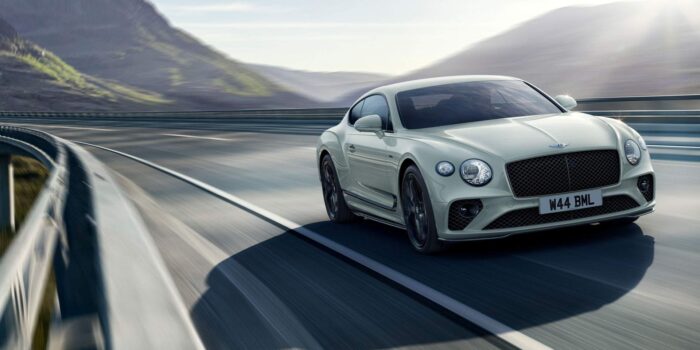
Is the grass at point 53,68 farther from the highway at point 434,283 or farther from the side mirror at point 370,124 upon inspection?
the side mirror at point 370,124

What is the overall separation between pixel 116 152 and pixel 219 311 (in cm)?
2035

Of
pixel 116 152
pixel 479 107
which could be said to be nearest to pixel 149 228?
pixel 479 107

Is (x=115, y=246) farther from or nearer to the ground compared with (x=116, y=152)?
farther from the ground

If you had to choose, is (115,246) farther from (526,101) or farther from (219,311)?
(526,101)

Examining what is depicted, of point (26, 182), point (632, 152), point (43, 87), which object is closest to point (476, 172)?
point (632, 152)

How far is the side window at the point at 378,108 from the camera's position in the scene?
8578mm

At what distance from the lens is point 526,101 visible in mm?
8508

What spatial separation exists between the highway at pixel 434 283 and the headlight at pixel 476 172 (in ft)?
1.93

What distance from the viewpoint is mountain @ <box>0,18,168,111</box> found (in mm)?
126312

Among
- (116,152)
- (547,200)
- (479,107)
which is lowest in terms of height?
(116,152)


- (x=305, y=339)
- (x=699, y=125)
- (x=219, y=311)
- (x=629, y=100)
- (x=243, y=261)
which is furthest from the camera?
(x=629, y=100)

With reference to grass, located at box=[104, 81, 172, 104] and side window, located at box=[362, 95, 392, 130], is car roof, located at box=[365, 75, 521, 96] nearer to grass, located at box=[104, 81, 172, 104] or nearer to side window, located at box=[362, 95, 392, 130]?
side window, located at box=[362, 95, 392, 130]

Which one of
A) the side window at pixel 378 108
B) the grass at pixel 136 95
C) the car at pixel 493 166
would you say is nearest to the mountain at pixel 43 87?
the grass at pixel 136 95

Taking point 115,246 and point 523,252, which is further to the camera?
point 523,252
